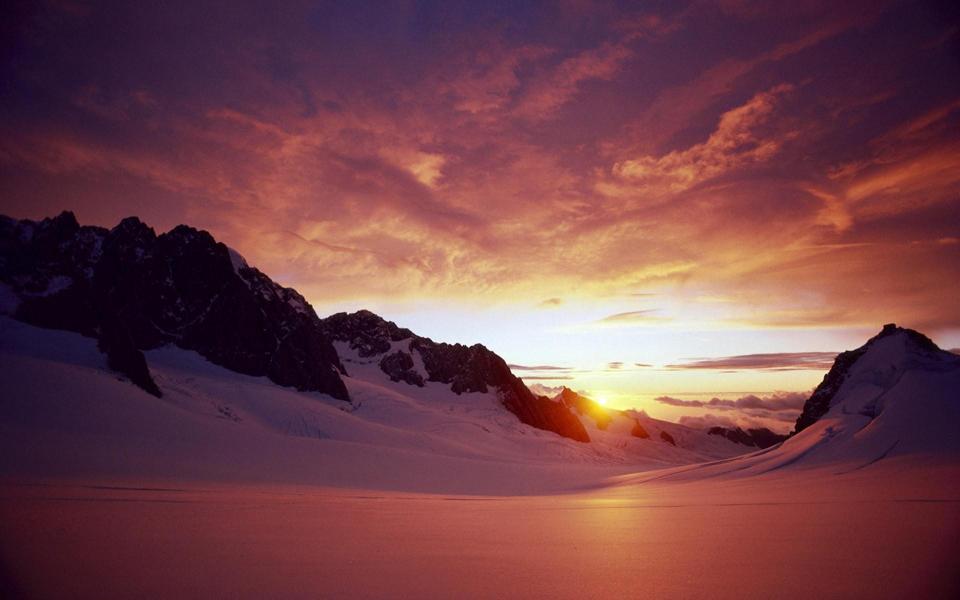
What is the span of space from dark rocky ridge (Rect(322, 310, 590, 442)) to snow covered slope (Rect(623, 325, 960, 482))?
192ft

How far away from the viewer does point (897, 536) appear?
4438mm

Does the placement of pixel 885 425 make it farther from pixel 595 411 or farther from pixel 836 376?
pixel 595 411

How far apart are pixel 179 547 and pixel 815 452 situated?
16771mm

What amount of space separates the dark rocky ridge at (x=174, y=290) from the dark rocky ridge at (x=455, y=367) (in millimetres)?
26282

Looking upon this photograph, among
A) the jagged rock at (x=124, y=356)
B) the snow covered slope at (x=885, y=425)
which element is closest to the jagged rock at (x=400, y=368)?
the jagged rock at (x=124, y=356)

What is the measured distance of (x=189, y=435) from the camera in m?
18.2

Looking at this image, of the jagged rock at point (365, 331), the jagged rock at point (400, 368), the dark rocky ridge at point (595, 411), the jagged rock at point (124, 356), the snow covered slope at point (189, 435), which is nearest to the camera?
the snow covered slope at point (189, 435)

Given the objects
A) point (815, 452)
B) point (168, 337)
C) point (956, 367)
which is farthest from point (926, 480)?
point (168, 337)

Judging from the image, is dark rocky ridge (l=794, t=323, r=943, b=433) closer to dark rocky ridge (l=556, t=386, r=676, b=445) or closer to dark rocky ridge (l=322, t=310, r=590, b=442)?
dark rocky ridge (l=322, t=310, r=590, b=442)

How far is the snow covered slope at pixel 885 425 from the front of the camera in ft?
35.9

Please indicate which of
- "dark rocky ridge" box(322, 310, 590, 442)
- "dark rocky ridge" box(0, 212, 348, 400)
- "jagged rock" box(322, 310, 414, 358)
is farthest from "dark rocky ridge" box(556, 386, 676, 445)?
"dark rocky ridge" box(0, 212, 348, 400)

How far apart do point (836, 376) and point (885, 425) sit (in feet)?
44.8

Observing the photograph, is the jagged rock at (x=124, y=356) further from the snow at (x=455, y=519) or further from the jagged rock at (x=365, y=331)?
the jagged rock at (x=365, y=331)

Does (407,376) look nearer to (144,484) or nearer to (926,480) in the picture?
(144,484)
